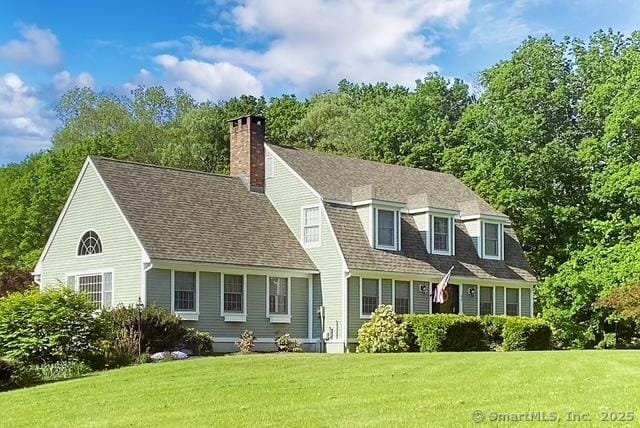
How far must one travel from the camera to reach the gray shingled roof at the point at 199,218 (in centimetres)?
2966

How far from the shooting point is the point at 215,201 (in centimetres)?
3303

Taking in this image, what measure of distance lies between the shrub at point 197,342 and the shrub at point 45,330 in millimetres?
3799

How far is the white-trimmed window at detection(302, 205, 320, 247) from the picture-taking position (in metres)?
33.1

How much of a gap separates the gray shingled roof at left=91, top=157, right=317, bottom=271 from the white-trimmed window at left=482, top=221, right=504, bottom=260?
26.6 ft

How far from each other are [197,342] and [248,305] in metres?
3.28

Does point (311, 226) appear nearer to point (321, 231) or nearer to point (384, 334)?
point (321, 231)

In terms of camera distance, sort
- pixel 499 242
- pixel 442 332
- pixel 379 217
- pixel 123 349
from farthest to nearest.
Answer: pixel 499 242, pixel 379 217, pixel 442 332, pixel 123 349

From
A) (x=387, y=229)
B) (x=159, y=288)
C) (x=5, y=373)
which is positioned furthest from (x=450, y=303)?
(x=5, y=373)

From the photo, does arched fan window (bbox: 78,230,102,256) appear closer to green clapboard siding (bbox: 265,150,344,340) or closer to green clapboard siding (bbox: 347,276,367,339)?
green clapboard siding (bbox: 265,150,344,340)

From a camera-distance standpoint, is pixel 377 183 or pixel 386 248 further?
pixel 377 183

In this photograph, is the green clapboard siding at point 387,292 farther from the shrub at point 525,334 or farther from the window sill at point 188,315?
the window sill at point 188,315

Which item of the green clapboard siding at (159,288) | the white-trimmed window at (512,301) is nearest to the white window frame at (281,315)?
the green clapboard siding at (159,288)

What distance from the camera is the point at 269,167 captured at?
35.3 m

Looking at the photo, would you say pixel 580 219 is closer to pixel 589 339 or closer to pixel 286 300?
pixel 589 339
